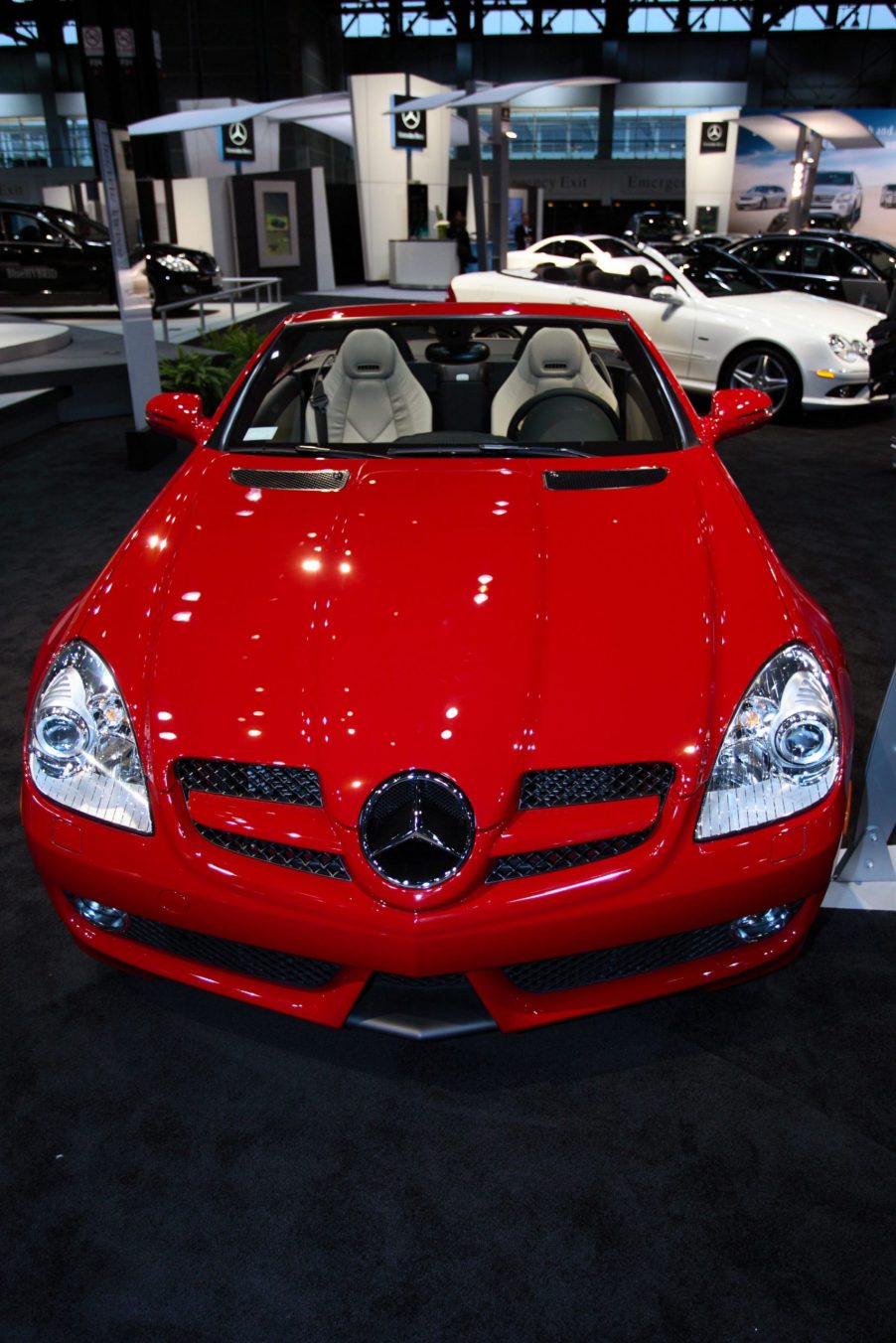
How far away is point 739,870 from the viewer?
154 centimetres

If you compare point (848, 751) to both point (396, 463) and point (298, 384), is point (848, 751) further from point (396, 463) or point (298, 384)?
point (298, 384)

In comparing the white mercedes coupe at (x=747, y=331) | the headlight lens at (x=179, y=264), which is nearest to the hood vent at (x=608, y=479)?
the white mercedes coupe at (x=747, y=331)

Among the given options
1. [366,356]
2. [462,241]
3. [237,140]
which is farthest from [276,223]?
[366,356]

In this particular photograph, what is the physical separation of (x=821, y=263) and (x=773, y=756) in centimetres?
1086

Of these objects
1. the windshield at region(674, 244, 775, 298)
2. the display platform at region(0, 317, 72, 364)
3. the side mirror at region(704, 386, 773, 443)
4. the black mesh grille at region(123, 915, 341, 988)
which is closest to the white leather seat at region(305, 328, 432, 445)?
the side mirror at region(704, 386, 773, 443)

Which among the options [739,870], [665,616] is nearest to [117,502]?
[665,616]

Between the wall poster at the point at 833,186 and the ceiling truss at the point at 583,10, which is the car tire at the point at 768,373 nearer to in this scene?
the wall poster at the point at 833,186

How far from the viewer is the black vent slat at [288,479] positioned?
90.0 inches

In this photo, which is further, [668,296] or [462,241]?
[462,241]

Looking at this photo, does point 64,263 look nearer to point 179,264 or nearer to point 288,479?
point 179,264

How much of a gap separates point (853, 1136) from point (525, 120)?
35.9 meters

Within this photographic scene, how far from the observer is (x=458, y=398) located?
3.18m

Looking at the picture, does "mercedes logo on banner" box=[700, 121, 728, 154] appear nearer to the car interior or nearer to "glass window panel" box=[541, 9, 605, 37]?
"glass window panel" box=[541, 9, 605, 37]

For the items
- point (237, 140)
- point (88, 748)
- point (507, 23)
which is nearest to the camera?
point (88, 748)
